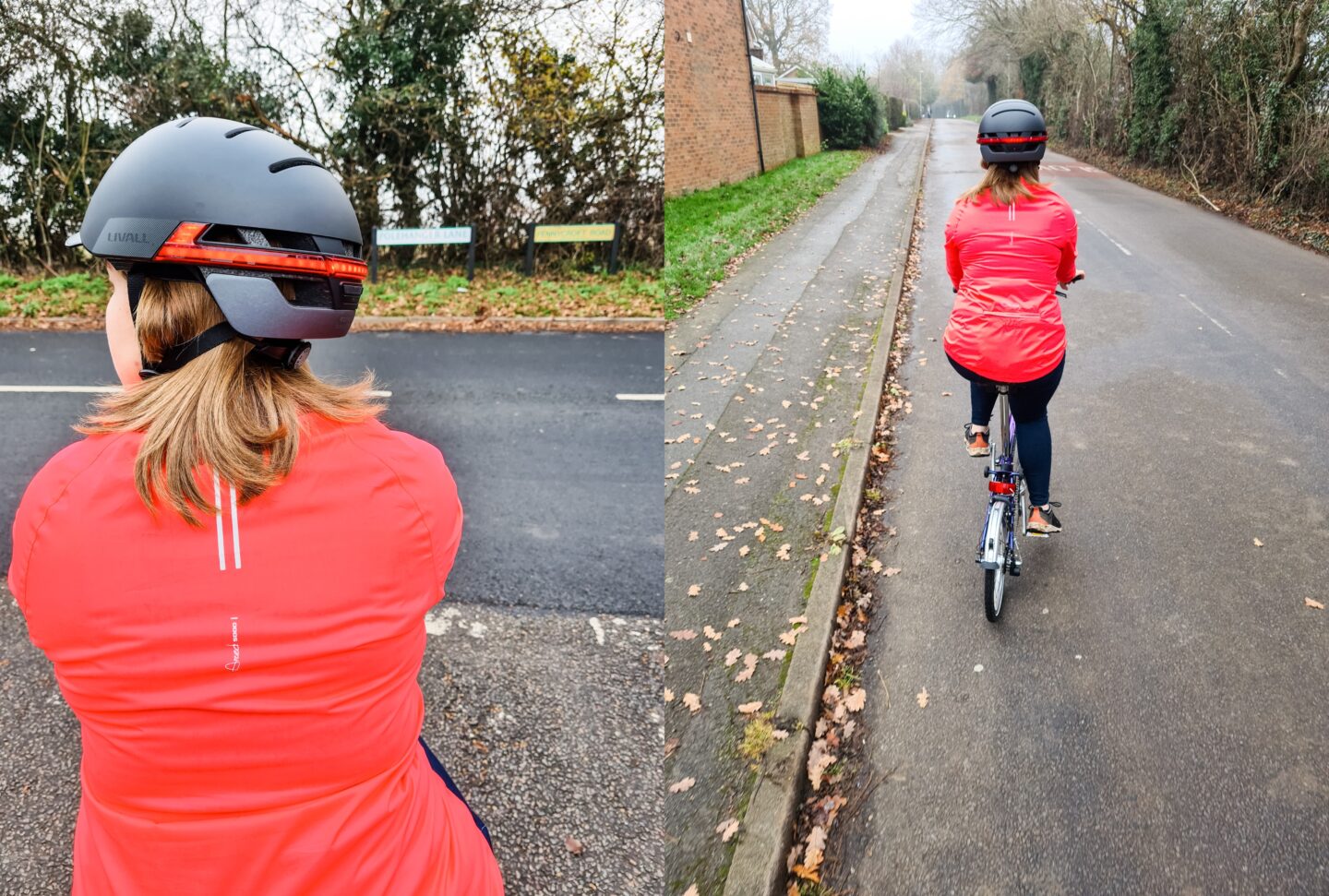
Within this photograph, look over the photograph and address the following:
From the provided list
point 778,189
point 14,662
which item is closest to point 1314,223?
point 778,189

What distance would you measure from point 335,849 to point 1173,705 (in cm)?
333

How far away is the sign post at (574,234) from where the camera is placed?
1486 cm

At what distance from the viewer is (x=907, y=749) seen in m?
3.31

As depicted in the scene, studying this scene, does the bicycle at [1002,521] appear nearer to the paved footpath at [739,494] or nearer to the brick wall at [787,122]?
the paved footpath at [739,494]

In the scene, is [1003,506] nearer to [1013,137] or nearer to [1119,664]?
[1119,664]

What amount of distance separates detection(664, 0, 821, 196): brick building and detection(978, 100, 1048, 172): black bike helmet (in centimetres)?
1251

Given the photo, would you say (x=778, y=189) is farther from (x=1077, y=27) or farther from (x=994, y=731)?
(x=1077, y=27)

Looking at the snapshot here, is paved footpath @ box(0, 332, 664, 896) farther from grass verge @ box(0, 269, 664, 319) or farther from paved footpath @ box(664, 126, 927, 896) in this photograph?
grass verge @ box(0, 269, 664, 319)

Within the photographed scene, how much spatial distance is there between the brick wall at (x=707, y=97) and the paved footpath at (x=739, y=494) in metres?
6.93

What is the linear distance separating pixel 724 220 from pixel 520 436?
10264 millimetres

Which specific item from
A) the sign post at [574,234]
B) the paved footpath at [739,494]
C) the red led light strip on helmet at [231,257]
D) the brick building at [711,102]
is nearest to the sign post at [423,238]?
the sign post at [574,234]

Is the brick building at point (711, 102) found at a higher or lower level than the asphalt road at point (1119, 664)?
higher

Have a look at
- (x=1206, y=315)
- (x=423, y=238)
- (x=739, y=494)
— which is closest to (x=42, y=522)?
(x=739, y=494)

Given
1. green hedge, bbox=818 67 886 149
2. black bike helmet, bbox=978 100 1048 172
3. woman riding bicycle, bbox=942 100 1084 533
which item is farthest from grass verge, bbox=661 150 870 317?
green hedge, bbox=818 67 886 149
